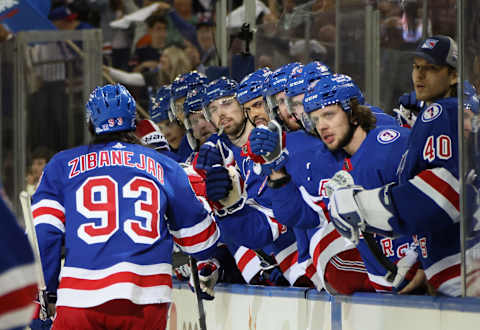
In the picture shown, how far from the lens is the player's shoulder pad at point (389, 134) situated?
3.83 m

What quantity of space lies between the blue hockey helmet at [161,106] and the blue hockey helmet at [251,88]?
129cm

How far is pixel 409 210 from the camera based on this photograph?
332 cm

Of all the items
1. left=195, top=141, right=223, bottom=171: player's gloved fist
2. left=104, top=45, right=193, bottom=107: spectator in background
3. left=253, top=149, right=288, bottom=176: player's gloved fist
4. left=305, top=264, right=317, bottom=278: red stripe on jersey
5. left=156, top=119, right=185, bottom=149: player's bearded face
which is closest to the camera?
left=253, top=149, right=288, bottom=176: player's gloved fist

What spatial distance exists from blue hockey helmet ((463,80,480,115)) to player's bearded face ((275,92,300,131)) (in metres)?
1.55

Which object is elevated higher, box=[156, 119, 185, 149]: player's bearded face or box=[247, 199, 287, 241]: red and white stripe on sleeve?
box=[156, 119, 185, 149]: player's bearded face

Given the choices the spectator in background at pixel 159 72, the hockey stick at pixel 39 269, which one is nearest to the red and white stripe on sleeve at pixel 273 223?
the hockey stick at pixel 39 269

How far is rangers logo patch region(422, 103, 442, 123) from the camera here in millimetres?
3391

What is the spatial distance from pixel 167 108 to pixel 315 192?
2.26 m

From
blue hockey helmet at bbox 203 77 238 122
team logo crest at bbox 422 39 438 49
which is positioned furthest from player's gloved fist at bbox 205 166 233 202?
blue hockey helmet at bbox 203 77 238 122

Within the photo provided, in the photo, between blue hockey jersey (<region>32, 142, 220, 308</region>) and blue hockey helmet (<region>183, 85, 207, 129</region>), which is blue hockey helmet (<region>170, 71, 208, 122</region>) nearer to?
blue hockey helmet (<region>183, 85, 207, 129</region>)

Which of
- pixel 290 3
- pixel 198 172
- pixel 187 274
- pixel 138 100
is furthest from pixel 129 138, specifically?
A: pixel 138 100

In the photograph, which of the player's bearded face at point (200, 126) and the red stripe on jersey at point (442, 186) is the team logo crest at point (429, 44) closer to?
the red stripe on jersey at point (442, 186)

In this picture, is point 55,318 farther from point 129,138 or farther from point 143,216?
point 129,138

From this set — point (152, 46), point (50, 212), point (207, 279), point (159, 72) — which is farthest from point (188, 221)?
point (152, 46)
